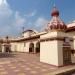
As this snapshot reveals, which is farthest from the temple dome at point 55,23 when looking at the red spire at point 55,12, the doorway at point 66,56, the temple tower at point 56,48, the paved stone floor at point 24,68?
the paved stone floor at point 24,68

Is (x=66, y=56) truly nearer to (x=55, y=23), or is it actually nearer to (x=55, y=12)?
(x=55, y=23)

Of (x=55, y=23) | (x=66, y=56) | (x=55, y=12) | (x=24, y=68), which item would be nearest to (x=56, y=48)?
(x=66, y=56)

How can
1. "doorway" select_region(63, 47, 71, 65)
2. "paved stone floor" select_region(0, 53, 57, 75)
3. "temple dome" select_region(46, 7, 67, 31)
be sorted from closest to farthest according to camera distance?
"paved stone floor" select_region(0, 53, 57, 75), "doorway" select_region(63, 47, 71, 65), "temple dome" select_region(46, 7, 67, 31)

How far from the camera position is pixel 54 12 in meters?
18.9

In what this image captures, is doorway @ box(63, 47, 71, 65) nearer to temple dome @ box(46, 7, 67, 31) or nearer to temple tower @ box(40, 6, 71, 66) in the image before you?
temple tower @ box(40, 6, 71, 66)

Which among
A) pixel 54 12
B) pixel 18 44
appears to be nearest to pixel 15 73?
pixel 54 12

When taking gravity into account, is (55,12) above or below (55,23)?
above

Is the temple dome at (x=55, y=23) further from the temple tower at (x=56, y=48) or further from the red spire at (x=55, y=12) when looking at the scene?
the temple tower at (x=56, y=48)

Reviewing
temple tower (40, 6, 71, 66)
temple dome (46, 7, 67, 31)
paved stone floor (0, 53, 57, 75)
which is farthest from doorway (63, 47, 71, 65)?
temple dome (46, 7, 67, 31)

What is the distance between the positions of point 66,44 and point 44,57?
2534 millimetres

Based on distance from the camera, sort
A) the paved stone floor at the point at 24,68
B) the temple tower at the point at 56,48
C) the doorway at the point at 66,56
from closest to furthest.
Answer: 1. the paved stone floor at the point at 24,68
2. the temple tower at the point at 56,48
3. the doorway at the point at 66,56

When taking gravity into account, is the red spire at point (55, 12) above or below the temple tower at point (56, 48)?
above

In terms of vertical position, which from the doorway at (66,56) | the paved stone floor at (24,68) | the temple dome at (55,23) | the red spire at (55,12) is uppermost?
the red spire at (55,12)

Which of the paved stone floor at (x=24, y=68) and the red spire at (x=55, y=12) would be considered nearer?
the paved stone floor at (x=24, y=68)
